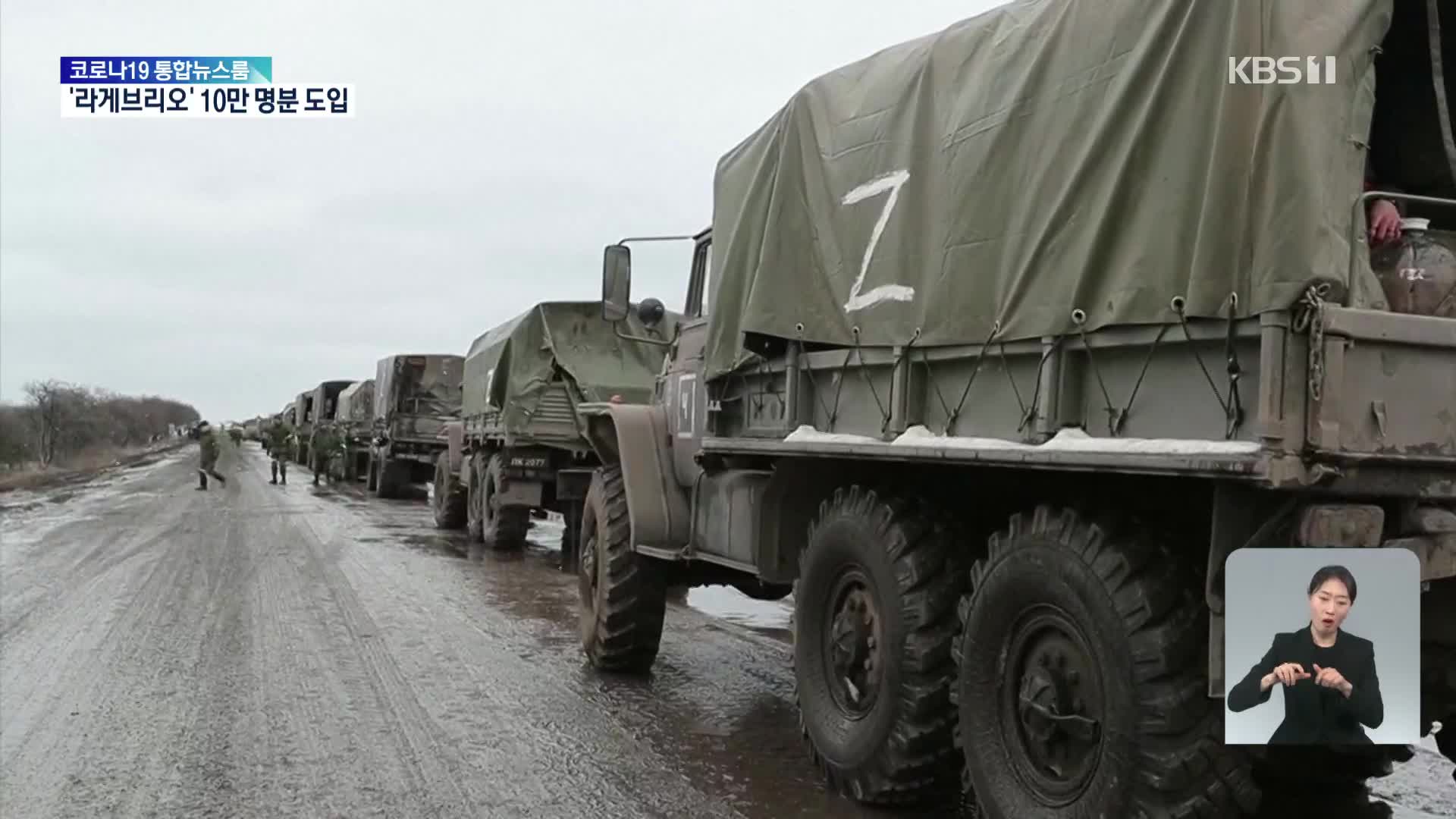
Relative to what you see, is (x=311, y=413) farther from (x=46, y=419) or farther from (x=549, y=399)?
(x=549, y=399)

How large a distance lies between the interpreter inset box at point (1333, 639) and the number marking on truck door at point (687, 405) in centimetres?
411

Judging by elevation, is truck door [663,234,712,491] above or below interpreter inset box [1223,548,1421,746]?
above

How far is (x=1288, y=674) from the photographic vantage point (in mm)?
2697

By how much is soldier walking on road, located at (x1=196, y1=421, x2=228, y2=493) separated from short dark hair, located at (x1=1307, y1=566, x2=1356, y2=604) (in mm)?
27114

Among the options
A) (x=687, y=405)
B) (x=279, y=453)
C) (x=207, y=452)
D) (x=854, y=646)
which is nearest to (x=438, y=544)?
(x=687, y=405)

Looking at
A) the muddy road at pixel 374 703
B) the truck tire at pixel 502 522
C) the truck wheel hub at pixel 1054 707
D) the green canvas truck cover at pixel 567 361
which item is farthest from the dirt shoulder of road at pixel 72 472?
the truck wheel hub at pixel 1054 707

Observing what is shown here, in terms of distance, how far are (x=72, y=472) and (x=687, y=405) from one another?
107ft

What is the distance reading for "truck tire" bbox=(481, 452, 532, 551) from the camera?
14.8 metres

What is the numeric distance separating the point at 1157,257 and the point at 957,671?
1647mm

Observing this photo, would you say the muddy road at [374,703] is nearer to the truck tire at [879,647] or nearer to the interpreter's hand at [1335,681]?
the truck tire at [879,647]

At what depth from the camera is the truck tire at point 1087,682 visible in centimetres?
307

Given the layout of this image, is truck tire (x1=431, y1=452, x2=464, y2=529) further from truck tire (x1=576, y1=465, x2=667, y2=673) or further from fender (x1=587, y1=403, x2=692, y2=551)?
fender (x1=587, y1=403, x2=692, y2=551)


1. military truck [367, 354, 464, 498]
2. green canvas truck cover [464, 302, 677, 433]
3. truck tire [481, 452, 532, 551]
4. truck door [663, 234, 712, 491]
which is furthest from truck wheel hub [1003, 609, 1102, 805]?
military truck [367, 354, 464, 498]

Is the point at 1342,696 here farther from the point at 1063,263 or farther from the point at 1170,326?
the point at 1063,263
